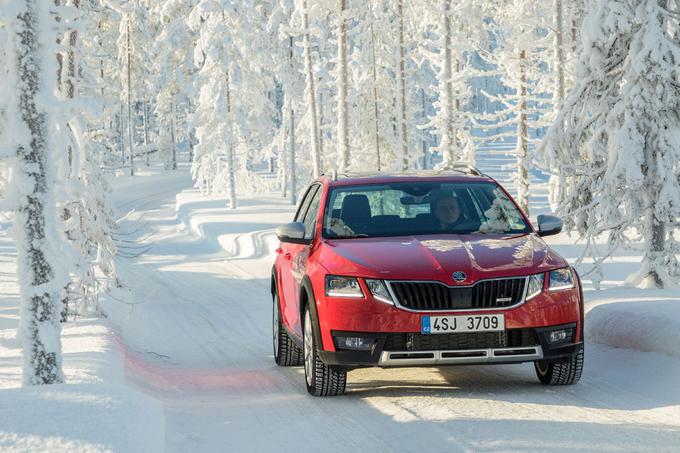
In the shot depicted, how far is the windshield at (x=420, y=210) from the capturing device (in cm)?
909

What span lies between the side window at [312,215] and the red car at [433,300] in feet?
1.60

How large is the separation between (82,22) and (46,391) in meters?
2.62

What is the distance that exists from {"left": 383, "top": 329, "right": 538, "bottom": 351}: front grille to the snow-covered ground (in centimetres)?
42

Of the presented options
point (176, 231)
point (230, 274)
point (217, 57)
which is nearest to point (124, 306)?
point (230, 274)

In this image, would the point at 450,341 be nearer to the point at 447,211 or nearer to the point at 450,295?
the point at 450,295

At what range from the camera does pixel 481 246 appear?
27.4 ft

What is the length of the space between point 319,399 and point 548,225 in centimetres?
249

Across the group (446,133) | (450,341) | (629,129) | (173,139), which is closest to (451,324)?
(450,341)

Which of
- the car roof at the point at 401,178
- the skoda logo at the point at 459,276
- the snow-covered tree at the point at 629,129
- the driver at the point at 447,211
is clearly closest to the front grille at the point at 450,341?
the skoda logo at the point at 459,276

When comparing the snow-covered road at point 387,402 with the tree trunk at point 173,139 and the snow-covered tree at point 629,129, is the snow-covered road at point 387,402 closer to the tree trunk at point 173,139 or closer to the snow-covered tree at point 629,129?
the snow-covered tree at point 629,129

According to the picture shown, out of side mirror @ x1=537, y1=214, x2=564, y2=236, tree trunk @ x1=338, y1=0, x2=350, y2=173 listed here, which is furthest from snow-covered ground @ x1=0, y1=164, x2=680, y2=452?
tree trunk @ x1=338, y1=0, x2=350, y2=173

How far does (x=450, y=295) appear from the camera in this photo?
7.71 metres

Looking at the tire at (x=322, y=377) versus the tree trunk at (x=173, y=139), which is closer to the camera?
the tire at (x=322, y=377)

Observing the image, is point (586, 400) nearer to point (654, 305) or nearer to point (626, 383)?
point (626, 383)
